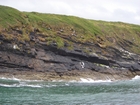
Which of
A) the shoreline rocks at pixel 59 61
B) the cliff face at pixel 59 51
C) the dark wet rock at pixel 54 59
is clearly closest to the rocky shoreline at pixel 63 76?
the shoreline rocks at pixel 59 61

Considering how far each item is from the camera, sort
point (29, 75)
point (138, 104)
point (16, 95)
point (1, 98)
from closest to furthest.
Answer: point (138, 104)
point (1, 98)
point (16, 95)
point (29, 75)

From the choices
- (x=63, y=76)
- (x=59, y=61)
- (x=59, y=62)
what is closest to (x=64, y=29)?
(x=59, y=61)

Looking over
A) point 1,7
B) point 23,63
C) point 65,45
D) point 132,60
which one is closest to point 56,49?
point 65,45

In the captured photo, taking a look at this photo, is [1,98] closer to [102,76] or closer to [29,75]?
[29,75]

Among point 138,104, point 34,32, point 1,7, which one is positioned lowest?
point 138,104

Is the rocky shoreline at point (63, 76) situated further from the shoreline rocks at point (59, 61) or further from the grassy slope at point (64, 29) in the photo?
the grassy slope at point (64, 29)

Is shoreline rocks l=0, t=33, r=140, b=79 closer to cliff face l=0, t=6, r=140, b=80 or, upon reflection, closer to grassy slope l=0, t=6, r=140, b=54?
cliff face l=0, t=6, r=140, b=80

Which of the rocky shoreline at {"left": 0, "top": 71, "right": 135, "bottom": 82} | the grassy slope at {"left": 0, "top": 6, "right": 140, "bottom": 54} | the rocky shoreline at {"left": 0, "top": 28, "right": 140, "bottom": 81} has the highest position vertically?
the grassy slope at {"left": 0, "top": 6, "right": 140, "bottom": 54}

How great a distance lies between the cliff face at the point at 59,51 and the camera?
78.4m

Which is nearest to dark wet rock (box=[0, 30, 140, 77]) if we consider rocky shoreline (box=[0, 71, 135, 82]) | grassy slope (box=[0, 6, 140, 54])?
rocky shoreline (box=[0, 71, 135, 82])

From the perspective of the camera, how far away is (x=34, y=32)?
90.7 meters

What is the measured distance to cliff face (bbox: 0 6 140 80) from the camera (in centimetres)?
7839

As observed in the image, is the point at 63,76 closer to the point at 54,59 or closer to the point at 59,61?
the point at 59,61

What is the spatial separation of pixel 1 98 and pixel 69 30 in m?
66.0
